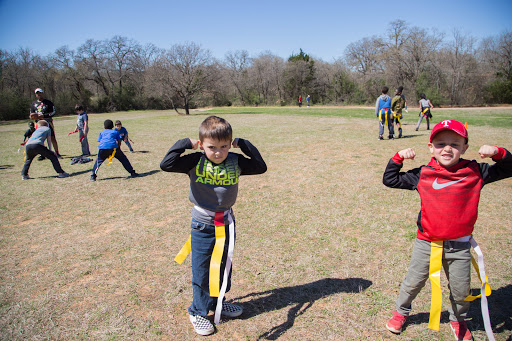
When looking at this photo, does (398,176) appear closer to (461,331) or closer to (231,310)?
(461,331)

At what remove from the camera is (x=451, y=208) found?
2434 mm

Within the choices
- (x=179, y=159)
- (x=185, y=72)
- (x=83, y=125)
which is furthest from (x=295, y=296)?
(x=185, y=72)

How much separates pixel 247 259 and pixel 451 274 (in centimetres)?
228

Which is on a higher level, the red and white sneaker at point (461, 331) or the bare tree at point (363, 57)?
the bare tree at point (363, 57)

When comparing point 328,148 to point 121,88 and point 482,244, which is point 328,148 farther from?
Result: point 121,88

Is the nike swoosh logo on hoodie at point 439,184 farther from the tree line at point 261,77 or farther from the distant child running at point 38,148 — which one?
the tree line at point 261,77

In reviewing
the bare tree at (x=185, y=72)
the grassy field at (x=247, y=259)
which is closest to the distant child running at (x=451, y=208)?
the grassy field at (x=247, y=259)

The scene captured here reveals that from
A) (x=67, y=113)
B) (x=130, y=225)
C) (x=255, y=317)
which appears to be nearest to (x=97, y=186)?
(x=130, y=225)

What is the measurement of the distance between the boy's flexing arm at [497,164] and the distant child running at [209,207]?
1.90 m

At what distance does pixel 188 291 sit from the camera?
136 inches

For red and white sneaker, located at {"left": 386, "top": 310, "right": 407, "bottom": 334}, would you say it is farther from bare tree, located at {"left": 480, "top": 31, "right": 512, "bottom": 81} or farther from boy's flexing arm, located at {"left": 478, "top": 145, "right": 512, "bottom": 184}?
bare tree, located at {"left": 480, "top": 31, "right": 512, "bottom": 81}

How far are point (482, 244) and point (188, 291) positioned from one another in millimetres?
3802

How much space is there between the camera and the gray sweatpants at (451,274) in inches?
97.3

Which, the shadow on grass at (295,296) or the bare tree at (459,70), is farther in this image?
the bare tree at (459,70)
